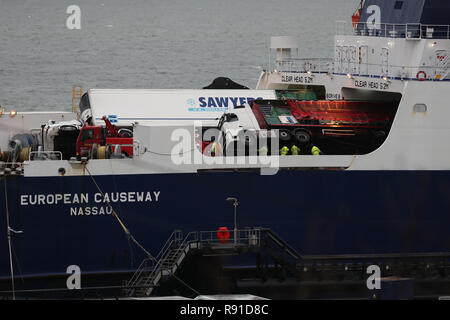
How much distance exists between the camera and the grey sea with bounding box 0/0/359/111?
273 ft

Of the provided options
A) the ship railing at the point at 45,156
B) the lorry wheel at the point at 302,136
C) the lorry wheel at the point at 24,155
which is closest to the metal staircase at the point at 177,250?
the lorry wheel at the point at 302,136

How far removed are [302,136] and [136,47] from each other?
279 ft

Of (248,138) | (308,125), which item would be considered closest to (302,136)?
(308,125)

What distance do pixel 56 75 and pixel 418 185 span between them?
207 feet

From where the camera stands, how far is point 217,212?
26.8 m

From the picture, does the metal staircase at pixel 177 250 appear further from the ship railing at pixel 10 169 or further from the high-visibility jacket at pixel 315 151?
the ship railing at pixel 10 169

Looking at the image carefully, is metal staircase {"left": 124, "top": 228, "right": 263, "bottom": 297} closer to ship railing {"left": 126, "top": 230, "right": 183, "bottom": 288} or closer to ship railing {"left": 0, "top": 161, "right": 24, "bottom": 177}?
ship railing {"left": 126, "top": 230, "right": 183, "bottom": 288}

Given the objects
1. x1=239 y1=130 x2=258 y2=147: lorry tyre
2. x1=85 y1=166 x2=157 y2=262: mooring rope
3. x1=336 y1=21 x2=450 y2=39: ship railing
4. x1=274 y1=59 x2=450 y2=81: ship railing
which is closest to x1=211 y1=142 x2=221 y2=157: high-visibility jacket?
x1=239 y1=130 x2=258 y2=147: lorry tyre

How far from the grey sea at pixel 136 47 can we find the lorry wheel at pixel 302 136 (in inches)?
1749

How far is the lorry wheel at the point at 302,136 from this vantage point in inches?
1110

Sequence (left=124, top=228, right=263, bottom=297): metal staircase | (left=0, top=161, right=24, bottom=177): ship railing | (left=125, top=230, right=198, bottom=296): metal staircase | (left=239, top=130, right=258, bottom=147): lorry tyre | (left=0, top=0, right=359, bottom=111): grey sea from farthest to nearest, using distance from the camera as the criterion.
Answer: (left=0, top=0, right=359, bottom=111): grey sea, (left=239, top=130, right=258, bottom=147): lorry tyre, (left=0, top=161, right=24, bottom=177): ship railing, (left=124, top=228, right=263, bottom=297): metal staircase, (left=125, top=230, right=198, bottom=296): metal staircase

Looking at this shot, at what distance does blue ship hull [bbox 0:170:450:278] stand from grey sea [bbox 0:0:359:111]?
148 feet

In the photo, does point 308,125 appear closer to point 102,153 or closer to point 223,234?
point 223,234
